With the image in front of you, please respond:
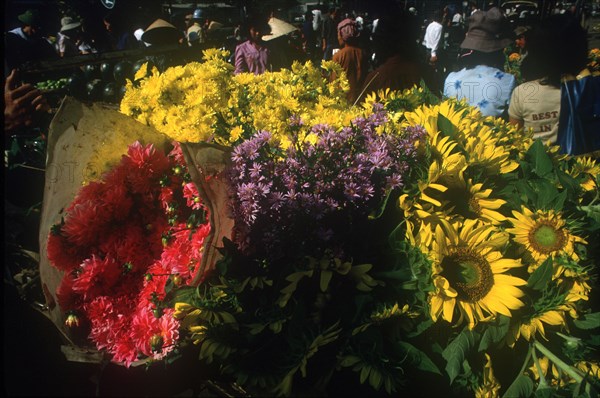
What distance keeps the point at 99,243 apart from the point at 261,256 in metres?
0.55

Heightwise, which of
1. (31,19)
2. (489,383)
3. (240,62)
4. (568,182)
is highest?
(31,19)

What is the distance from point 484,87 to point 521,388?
289 centimetres

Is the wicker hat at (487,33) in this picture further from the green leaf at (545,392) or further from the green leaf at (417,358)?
the green leaf at (417,358)

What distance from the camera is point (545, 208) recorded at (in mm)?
1528

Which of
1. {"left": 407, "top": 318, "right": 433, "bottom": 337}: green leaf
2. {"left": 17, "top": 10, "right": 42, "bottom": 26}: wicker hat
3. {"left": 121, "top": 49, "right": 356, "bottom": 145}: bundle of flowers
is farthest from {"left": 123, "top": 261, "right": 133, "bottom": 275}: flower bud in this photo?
{"left": 17, "top": 10, "right": 42, "bottom": 26}: wicker hat

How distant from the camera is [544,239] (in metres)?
1.48

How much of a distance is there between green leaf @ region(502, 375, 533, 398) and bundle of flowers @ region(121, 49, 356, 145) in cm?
102

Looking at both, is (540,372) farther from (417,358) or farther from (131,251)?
(131,251)

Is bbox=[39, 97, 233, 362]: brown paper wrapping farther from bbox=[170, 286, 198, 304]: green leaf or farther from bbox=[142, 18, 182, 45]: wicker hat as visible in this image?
bbox=[142, 18, 182, 45]: wicker hat

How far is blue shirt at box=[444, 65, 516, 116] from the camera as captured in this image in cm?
368

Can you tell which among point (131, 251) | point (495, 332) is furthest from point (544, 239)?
point (131, 251)

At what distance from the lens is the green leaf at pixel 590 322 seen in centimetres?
140

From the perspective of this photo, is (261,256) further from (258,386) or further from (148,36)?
(148,36)

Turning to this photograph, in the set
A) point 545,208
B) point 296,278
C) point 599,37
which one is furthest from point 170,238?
point 599,37
